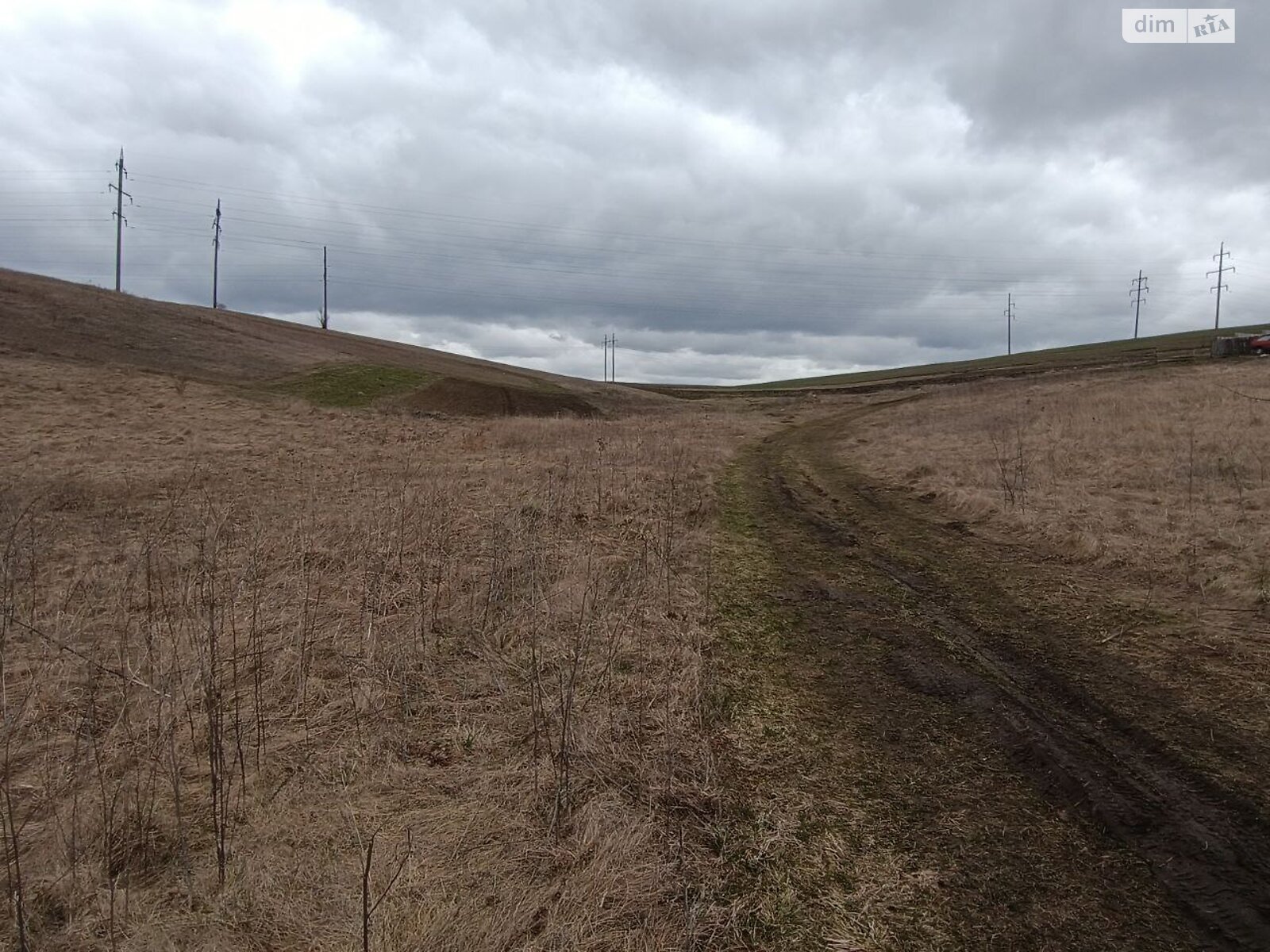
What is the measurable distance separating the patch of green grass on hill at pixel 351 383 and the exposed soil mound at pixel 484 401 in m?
1.50

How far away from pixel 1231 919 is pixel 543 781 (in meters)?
3.30

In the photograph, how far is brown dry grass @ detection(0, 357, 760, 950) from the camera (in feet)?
9.05

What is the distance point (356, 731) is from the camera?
13.6 feet

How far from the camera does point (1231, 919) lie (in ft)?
8.96

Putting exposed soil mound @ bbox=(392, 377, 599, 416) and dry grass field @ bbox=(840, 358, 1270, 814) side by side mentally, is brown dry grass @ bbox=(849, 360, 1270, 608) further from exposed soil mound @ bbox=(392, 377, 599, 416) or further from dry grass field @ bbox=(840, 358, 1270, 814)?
exposed soil mound @ bbox=(392, 377, 599, 416)

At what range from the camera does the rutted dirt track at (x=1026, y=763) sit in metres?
2.85

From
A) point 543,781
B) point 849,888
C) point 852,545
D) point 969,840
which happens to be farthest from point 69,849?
point 852,545

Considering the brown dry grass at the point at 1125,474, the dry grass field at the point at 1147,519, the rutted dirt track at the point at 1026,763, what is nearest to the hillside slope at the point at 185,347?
the brown dry grass at the point at 1125,474

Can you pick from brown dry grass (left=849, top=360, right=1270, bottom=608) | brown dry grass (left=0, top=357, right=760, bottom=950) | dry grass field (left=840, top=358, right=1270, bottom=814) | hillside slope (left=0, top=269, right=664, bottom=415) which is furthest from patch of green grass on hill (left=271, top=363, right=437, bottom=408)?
brown dry grass (left=849, top=360, right=1270, bottom=608)

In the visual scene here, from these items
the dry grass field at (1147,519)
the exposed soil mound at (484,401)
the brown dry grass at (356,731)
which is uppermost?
the exposed soil mound at (484,401)

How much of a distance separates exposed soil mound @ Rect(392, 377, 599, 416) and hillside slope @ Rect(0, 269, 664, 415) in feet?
0.28

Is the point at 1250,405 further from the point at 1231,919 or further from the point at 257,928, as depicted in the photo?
the point at 257,928

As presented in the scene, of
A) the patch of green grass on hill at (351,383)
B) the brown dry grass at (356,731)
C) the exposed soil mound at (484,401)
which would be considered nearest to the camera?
the brown dry grass at (356,731)

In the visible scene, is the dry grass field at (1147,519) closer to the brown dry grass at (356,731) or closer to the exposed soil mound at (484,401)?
the brown dry grass at (356,731)
